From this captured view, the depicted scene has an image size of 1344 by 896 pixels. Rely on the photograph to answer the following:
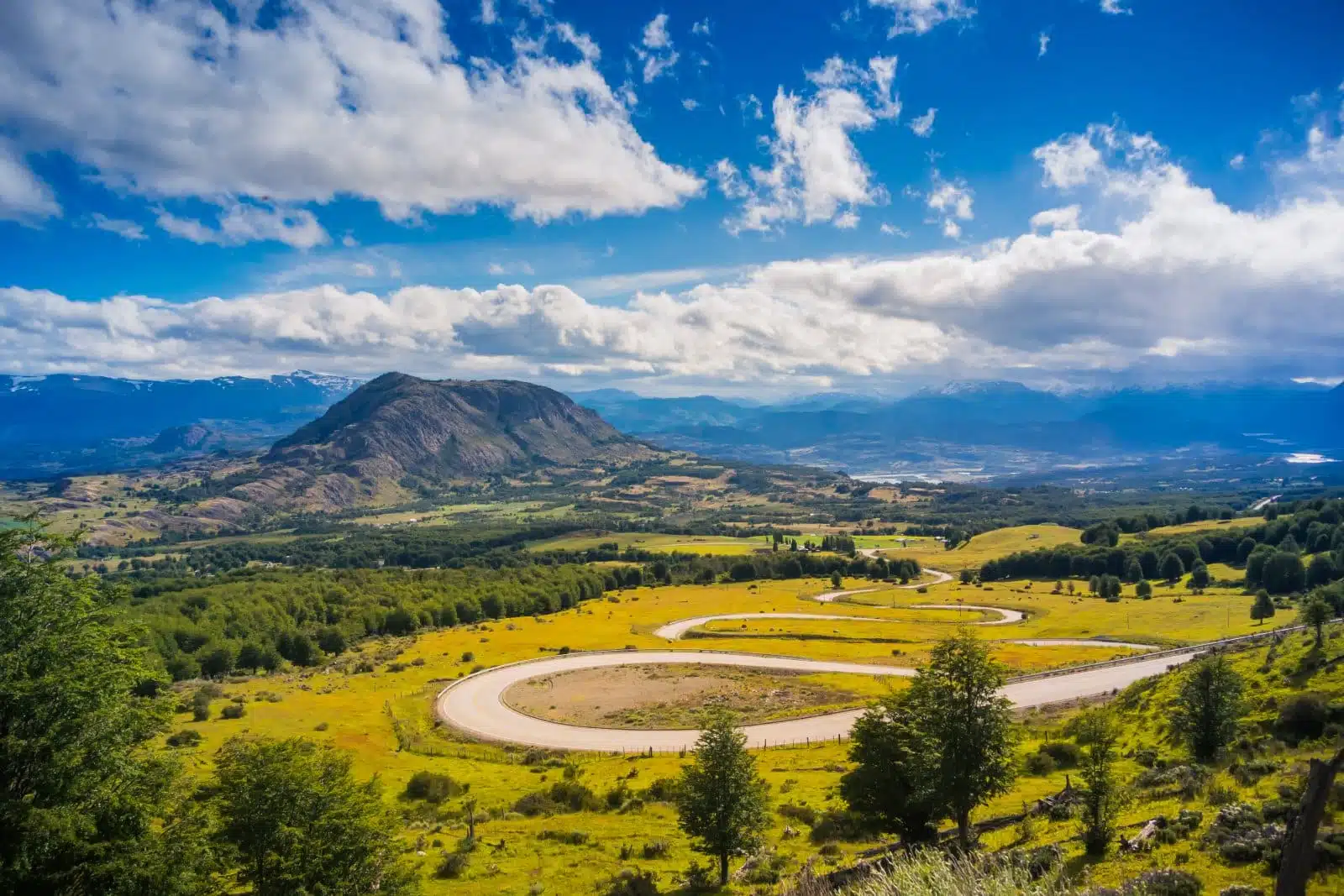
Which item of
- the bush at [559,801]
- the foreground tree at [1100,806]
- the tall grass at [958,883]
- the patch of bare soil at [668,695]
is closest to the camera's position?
the tall grass at [958,883]

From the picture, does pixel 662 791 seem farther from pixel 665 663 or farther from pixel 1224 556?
pixel 1224 556

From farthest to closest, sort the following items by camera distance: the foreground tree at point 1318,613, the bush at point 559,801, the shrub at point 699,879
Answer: the foreground tree at point 1318,613
the bush at point 559,801
the shrub at point 699,879

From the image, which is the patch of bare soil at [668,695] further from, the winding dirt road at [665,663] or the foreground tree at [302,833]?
the foreground tree at [302,833]

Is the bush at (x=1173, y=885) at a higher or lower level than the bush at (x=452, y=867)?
higher

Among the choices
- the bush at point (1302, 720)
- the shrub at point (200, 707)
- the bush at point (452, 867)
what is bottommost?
the shrub at point (200, 707)

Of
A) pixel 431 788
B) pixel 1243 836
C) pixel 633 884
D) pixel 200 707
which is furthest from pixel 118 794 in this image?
pixel 200 707

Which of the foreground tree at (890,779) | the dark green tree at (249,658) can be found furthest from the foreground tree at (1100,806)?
the dark green tree at (249,658)

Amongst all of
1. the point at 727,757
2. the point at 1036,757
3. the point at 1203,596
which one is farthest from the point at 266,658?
the point at 1203,596
